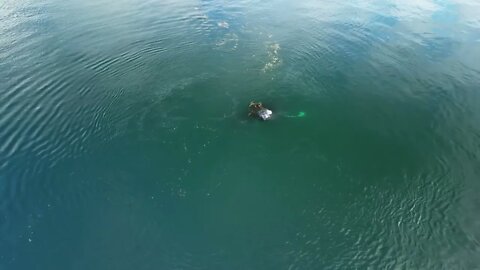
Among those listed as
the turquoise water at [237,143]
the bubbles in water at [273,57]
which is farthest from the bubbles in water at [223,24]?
the bubbles in water at [273,57]

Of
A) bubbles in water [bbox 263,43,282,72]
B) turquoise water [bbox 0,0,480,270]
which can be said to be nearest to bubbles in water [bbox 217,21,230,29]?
turquoise water [bbox 0,0,480,270]

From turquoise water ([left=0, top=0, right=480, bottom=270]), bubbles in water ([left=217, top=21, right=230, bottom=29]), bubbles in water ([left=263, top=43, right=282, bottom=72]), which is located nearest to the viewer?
turquoise water ([left=0, top=0, right=480, bottom=270])

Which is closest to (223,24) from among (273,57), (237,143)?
(273,57)

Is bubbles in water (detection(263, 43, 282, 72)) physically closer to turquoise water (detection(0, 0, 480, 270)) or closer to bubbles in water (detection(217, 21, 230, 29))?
turquoise water (detection(0, 0, 480, 270))

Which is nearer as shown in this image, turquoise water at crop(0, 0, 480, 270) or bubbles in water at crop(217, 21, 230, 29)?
turquoise water at crop(0, 0, 480, 270)

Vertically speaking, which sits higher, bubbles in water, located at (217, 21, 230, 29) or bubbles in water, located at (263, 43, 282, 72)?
bubbles in water, located at (217, 21, 230, 29)

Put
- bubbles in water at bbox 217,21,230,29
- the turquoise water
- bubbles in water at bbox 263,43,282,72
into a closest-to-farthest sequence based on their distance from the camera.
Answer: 1. the turquoise water
2. bubbles in water at bbox 263,43,282,72
3. bubbles in water at bbox 217,21,230,29

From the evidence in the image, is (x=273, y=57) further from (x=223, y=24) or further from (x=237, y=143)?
(x=237, y=143)

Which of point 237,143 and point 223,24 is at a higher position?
point 223,24
